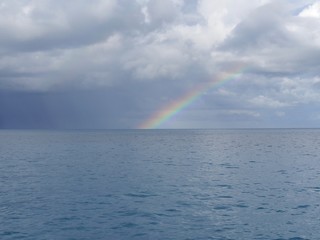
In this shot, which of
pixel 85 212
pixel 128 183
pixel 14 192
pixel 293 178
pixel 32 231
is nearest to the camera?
pixel 32 231

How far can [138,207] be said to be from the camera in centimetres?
4125

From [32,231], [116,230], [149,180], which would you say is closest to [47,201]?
[32,231]

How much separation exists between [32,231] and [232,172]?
1920 inches

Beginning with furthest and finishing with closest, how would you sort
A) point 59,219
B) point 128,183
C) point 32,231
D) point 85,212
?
point 128,183 → point 85,212 → point 59,219 → point 32,231

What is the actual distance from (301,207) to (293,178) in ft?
79.9

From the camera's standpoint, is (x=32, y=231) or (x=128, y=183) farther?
(x=128, y=183)

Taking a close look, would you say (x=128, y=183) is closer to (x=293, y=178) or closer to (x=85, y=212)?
(x=85, y=212)

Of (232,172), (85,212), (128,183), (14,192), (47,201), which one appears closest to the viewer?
(85,212)

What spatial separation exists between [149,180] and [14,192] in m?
23.0

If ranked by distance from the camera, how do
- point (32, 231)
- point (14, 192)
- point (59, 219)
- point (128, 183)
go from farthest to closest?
point (128, 183), point (14, 192), point (59, 219), point (32, 231)

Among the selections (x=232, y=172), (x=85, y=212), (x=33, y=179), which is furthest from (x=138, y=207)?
(x=232, y=172)

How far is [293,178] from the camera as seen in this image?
64250 mm

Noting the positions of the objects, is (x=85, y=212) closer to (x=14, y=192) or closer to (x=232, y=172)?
(x=14, y=192)

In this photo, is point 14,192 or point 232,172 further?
point 232,172
